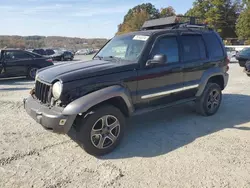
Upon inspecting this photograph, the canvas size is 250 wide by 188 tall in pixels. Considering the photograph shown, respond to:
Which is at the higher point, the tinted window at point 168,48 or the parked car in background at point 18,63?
the tinted window at point 168,48

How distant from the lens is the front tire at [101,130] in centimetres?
364

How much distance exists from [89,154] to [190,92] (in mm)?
2514

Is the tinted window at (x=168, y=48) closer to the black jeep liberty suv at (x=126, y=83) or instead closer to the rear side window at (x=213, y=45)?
the black jeep liberty suv at (x=126, y=83)

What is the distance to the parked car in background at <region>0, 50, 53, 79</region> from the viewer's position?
427 inches

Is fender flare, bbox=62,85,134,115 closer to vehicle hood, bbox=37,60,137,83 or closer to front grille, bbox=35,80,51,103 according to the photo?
vehicle hood, bbox=37,60,137,83

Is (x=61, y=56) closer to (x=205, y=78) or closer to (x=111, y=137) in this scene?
(x=205, y=78)

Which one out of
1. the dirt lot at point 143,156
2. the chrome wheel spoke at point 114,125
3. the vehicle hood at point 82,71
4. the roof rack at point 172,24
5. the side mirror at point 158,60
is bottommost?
the dirt lot at point 143,156

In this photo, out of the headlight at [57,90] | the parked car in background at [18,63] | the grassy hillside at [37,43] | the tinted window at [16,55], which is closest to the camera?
the headlight at [57,90]

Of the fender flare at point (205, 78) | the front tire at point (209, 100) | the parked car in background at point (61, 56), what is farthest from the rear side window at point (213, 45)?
the parked car in background at point (61, 56)

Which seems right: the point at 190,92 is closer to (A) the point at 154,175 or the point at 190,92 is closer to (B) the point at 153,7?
(A) the point at 154,175

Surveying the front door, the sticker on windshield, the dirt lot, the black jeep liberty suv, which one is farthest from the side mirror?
the dirt lot

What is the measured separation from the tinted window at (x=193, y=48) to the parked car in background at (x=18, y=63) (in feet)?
27.9

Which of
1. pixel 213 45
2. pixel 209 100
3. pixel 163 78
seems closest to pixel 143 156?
pixel 163 78

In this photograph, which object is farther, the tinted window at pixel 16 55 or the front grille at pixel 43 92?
the tinted window at pixel 16 55
